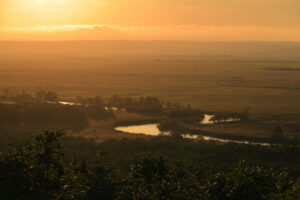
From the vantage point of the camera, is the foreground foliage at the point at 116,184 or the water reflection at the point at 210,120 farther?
the water reflection at the point at 210,120

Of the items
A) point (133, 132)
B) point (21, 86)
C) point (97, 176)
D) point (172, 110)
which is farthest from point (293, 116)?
point (21, 86)

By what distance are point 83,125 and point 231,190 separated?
5197 cm

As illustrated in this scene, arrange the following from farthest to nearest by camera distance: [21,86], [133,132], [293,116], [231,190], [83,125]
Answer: [21,86]
[293,116]
[83,125]
[133,132]
[231,190]

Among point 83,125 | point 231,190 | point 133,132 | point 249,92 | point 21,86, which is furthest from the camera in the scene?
point 21,86

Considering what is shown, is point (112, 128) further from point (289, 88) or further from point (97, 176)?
point (289, 88)

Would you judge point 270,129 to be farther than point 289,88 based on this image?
No

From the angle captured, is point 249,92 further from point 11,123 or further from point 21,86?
point 11,123

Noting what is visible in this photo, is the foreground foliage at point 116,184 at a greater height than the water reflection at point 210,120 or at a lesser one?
greater

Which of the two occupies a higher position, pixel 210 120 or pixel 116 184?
pixel 116 184

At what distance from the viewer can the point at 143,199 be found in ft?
61.9

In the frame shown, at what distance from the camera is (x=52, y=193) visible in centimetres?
1903

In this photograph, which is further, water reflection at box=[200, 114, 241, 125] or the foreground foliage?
water reflection at box=[200, 114, 241, 125]

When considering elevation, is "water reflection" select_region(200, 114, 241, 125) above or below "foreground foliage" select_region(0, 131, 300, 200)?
below

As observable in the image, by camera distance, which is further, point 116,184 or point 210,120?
point 210,120
